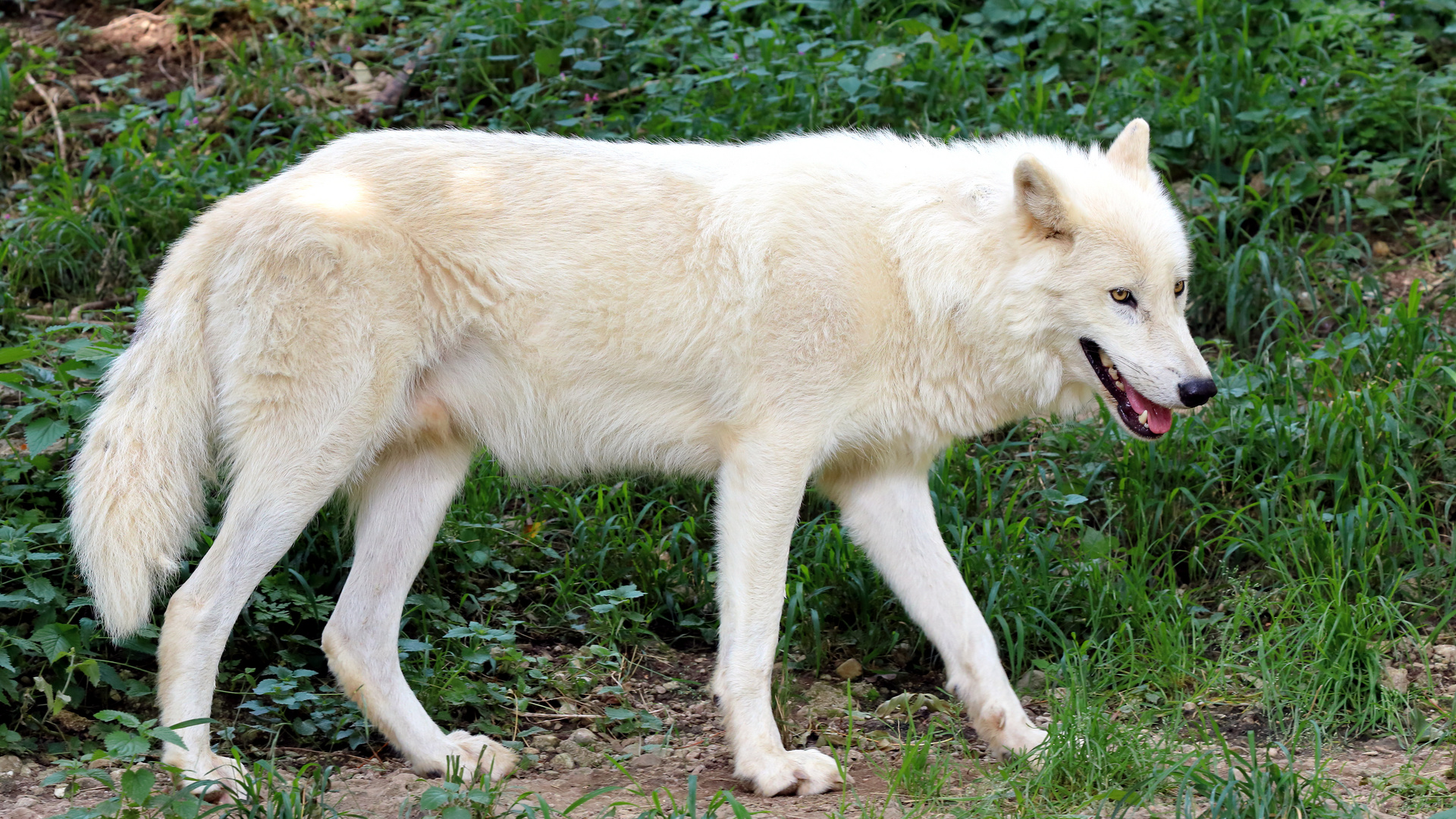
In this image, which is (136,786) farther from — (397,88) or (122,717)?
(397,88)

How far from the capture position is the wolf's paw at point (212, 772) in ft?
10.6

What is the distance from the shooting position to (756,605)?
143 inches

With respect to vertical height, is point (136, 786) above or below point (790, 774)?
above

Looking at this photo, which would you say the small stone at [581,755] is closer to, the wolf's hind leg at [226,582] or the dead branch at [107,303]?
the wolf's hind leg at [226,582]

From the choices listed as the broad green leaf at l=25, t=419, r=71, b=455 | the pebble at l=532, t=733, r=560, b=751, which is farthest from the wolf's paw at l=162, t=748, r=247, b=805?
the broad green leaf at l=25, t=419, r=71, b=455

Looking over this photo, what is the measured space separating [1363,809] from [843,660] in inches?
72.4

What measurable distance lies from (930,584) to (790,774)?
755 mm

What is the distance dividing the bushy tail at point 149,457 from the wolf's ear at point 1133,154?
8.95 feet

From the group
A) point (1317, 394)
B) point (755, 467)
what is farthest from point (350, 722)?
point (1317, 394)

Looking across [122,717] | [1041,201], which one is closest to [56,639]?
[122,717]

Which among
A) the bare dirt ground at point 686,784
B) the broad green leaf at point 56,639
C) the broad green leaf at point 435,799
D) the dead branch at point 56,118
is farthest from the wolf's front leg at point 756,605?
the dead branch at point 56,118

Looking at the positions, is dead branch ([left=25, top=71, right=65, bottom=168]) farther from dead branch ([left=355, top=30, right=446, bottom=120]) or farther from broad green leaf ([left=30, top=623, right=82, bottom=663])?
broad green leaf ([left=30, top=623, right=82, bottom=663])

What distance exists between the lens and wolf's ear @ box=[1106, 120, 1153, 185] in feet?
12.9

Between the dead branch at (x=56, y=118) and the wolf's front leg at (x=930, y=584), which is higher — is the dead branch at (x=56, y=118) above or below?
above
